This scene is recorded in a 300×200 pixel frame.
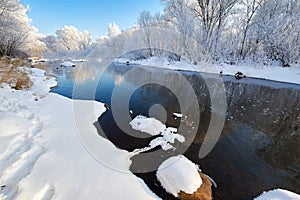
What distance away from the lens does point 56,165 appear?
3688 millimetres

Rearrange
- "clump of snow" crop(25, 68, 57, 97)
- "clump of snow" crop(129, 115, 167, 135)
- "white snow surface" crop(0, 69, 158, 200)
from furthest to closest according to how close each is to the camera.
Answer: "clump of snow" crop(25, 68, 57, 97), "clump of snow" crop(129, 115, 167, 135), "white snow surface" crop(0, 69, 158, 200)

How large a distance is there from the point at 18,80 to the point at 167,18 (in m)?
27.1

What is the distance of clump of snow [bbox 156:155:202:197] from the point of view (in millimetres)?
3383

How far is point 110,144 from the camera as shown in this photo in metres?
5.12

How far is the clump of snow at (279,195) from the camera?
10.5 ft

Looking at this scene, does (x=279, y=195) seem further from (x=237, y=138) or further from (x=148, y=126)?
(x=148, y=126)

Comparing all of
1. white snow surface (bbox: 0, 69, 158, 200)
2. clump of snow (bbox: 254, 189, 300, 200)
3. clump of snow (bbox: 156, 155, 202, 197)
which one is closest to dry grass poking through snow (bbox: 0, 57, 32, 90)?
white snow surface (bbox: 0, 69, 158, 200)

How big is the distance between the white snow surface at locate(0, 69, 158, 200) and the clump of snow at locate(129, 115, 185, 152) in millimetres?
1195

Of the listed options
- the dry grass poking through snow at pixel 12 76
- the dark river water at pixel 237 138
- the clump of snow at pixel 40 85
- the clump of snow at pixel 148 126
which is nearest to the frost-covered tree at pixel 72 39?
the clump of snow at pixel 40 85

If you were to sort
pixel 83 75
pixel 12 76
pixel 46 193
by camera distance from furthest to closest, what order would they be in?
pixel 83 75
pixel 12 76
pixel 46 193

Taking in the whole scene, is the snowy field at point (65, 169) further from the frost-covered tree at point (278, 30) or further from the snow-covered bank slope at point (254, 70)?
the frost-covered tree at point (278, 30)

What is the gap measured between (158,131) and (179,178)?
9.04 ft

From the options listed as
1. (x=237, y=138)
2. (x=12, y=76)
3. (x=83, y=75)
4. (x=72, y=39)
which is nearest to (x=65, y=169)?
(x=237, y=138)

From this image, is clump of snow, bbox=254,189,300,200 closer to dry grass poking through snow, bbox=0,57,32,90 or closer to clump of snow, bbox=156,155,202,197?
clump of snow, bbox=156,155,202,197
